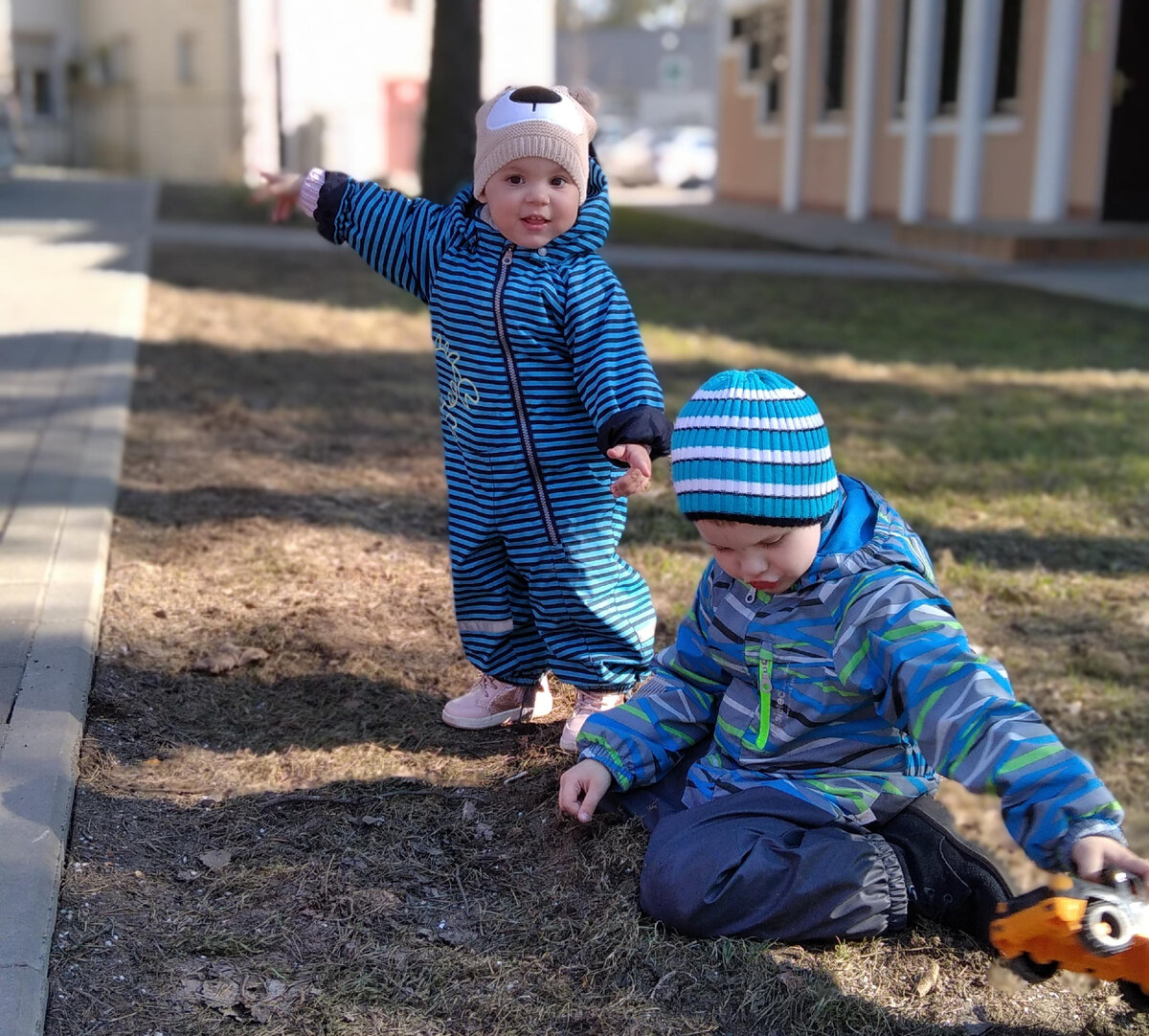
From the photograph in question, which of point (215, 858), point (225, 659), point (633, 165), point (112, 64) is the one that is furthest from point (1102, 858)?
point (633, 165)

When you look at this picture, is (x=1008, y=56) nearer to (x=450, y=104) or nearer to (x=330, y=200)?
(x=450, y=104)

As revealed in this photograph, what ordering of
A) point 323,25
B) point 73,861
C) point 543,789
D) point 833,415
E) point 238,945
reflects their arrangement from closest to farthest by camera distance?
point 238,945
point 73,861
point 543,789
point 833,415
point 323,25

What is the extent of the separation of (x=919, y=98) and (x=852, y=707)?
54.0 ft

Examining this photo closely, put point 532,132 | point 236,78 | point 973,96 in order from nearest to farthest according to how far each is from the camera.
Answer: point 532,132 → point 973,96 → point 236,78

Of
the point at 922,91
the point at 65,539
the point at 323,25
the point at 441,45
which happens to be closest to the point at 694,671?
the point at 65,539

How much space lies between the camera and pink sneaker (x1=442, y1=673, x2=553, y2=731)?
334 cm

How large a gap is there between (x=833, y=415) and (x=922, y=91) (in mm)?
12145

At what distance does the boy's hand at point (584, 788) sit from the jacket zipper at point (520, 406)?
0.52 metres

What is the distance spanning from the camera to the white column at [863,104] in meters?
19.0

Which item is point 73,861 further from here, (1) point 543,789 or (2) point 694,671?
(2) point 694,671

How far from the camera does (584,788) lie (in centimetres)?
273

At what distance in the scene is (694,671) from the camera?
2.77 metres

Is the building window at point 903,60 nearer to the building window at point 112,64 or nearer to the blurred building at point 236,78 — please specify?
the blurred building at point 236,78

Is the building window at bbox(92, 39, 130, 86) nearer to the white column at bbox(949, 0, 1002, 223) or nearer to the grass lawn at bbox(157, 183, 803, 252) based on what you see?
the grass lawn at bbox(157, 183, 803, 252)
